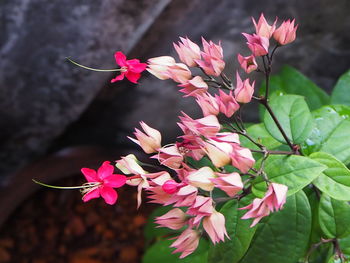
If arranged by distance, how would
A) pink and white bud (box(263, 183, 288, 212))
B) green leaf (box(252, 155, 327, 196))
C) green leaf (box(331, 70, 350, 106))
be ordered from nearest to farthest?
pink and white bud (box(263, 183, 288, 212))
green leaf (box(252, 155, 327, 196))
green leaf (box(331, 70, 350, 106))

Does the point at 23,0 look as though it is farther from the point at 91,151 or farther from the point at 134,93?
the point at 91,151

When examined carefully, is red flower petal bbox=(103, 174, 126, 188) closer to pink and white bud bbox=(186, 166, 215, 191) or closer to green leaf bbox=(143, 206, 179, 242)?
pink and white bud bbox=(186, 166, 215, 191)

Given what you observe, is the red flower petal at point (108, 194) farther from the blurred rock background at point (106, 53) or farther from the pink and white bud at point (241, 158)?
the blurred rock background at point (106, 53)

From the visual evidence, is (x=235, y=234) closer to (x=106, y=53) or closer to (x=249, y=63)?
(x=249, y=63)

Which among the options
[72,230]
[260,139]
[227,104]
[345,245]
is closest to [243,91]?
[227,104]

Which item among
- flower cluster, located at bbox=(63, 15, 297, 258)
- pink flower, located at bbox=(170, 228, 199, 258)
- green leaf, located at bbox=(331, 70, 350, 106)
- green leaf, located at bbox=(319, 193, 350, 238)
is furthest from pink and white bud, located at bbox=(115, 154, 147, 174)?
green leaf, located at bbox=(331, 70, 350, 106)
